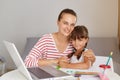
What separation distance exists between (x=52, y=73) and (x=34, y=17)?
78.8 inches

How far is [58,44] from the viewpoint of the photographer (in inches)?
66.4

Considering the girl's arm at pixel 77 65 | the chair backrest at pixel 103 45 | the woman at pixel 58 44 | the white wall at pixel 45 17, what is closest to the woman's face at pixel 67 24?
the woman at pixel 58 44

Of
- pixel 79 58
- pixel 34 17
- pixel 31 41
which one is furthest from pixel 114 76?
pixel 34 17

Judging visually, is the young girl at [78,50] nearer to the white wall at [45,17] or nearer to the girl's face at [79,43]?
the girl's face at [79,43]

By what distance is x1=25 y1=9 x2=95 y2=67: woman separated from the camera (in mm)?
1629

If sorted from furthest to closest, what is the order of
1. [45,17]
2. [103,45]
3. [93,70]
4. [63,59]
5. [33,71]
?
[45,17] < [103,45] < [63,59] < [93,70] < [33,71]

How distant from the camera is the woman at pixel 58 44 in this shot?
1.63m

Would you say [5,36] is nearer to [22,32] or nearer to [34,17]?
[22,32]

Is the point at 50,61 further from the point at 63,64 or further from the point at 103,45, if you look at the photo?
the point at 103,45

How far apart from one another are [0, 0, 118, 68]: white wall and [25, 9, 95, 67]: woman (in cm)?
146

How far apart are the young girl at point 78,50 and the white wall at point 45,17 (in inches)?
58.4

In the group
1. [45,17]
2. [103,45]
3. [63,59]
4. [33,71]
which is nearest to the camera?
[33,71]

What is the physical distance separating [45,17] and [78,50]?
62.4 inches

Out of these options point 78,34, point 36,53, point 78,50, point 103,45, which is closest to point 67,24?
point 78,34
